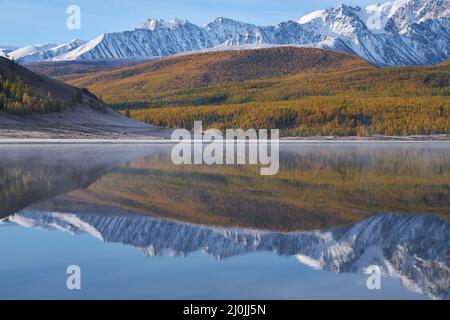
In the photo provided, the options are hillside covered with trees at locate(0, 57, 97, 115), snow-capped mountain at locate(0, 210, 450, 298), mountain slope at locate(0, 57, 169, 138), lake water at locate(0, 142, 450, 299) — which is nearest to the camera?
lake water at locate(0, 142, 450, 299)

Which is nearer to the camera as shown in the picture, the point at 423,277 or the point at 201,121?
the point at 423,277

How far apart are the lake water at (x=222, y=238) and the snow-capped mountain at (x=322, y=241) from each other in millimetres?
22

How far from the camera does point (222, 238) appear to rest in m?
13.7

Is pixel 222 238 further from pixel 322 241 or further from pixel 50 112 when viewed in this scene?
pixel 50 112

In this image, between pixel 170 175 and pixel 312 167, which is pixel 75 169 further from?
→ pixel 312 167

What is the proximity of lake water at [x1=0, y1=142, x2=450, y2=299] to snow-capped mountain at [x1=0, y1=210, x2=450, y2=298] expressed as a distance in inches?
0.9

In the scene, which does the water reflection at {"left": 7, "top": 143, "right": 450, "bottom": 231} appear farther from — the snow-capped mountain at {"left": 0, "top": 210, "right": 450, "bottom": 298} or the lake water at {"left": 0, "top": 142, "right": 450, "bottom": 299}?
the snow-capped mountain at {"left": 0, "top": 210, "right": 450, "bottom": 298}

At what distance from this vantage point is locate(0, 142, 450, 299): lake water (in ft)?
33.3

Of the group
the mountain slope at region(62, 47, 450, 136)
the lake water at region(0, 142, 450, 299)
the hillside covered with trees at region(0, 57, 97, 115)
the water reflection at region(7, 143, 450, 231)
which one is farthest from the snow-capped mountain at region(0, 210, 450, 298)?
the mountain slope at region(62, 47, 450, 136)

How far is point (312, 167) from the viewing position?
111 feet

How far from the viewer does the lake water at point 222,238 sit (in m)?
10.2

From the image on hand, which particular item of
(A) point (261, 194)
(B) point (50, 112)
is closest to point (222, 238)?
(A) point (261, 194)
